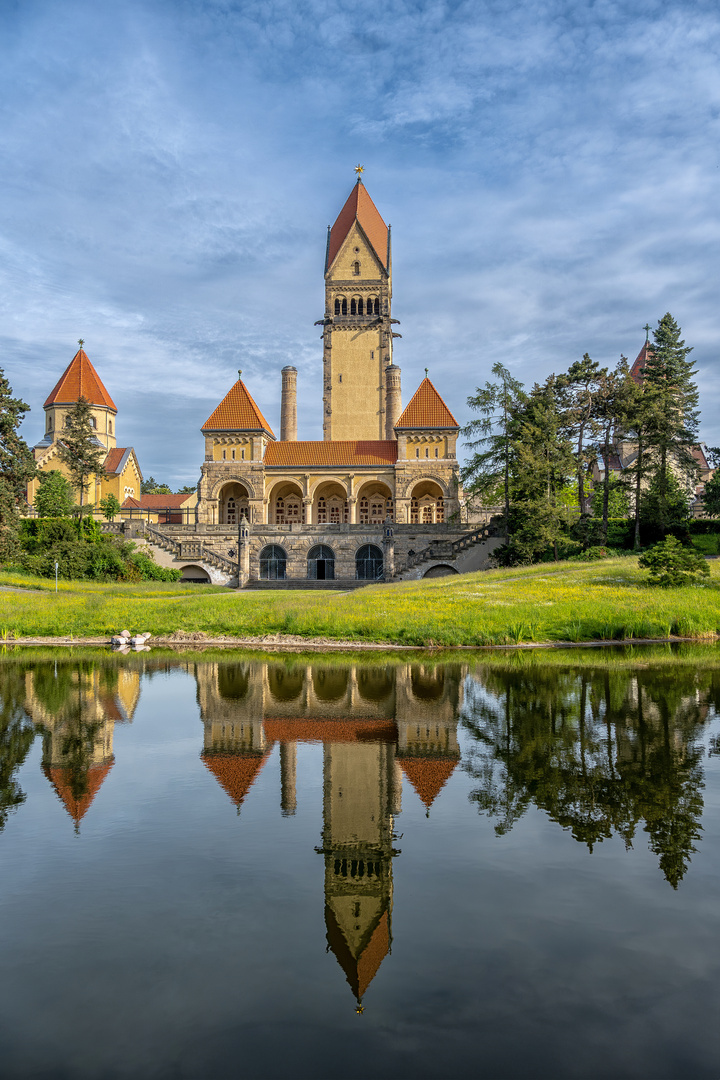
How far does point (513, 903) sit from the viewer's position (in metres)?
5.98

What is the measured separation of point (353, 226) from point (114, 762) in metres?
66.1

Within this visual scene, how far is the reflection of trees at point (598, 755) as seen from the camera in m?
7.70

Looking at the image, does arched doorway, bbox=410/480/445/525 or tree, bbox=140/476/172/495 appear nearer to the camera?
arched doorway, bbox=410/480/445/525

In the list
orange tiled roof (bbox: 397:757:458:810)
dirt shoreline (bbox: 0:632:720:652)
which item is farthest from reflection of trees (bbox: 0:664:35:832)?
dirt shoreline (bbox: 0:632:720:652)

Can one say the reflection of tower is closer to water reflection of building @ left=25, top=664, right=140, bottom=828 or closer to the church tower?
water reflection of building @ left=25, top=664, right=140, bottom=828

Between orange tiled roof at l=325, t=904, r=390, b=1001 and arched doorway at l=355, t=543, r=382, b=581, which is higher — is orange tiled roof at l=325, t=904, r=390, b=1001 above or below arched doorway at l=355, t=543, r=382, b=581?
below

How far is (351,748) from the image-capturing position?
427 inches

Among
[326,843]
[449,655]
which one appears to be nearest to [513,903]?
[326,843]

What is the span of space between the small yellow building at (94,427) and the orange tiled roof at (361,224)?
78.5 feet

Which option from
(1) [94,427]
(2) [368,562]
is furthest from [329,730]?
(1) [94,427]

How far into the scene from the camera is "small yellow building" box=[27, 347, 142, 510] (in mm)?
62281

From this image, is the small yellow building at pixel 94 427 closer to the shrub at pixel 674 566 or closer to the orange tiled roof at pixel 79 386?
the orange tiled roof at pixel 79 386

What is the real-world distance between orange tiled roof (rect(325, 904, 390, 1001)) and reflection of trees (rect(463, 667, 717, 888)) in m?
2.28

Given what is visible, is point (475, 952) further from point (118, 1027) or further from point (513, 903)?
point (118, 1027)
